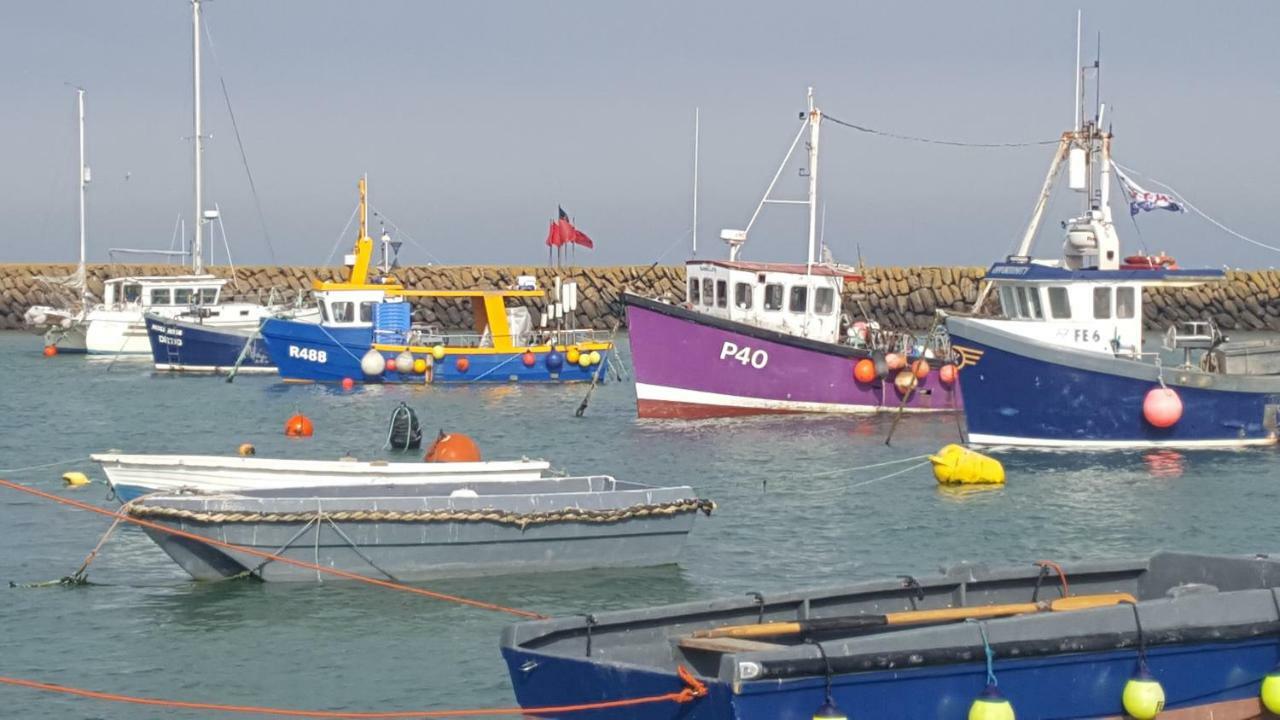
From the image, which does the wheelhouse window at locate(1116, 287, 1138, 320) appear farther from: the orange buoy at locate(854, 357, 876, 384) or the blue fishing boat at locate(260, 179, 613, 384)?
the blue fishing boat at locate(260, 179, 613, 384)

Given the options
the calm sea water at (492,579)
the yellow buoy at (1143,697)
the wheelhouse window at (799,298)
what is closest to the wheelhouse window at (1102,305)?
the calm sea water at (492,579)

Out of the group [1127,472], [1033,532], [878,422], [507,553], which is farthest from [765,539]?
[878,422]

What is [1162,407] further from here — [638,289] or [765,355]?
[638,289]

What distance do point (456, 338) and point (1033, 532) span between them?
25825 millimetres

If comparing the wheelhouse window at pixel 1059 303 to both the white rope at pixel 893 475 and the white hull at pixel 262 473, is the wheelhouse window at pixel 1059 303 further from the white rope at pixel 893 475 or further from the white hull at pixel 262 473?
the white hull at pixel 262 473

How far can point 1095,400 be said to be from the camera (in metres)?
26.7

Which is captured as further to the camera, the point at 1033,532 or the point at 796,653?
the point at 1033,532

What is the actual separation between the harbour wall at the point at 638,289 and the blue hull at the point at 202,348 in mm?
18710

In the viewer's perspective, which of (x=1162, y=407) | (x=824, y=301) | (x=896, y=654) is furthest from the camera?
(x=824, y=301)

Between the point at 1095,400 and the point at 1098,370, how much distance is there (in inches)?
25.2

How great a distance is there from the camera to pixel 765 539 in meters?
20.5

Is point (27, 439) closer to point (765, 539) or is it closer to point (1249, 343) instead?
point (765, 539)

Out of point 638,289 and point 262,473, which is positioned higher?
point 638,289

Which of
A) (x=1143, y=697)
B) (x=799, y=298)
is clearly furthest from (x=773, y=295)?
(x=1143, y=697)
